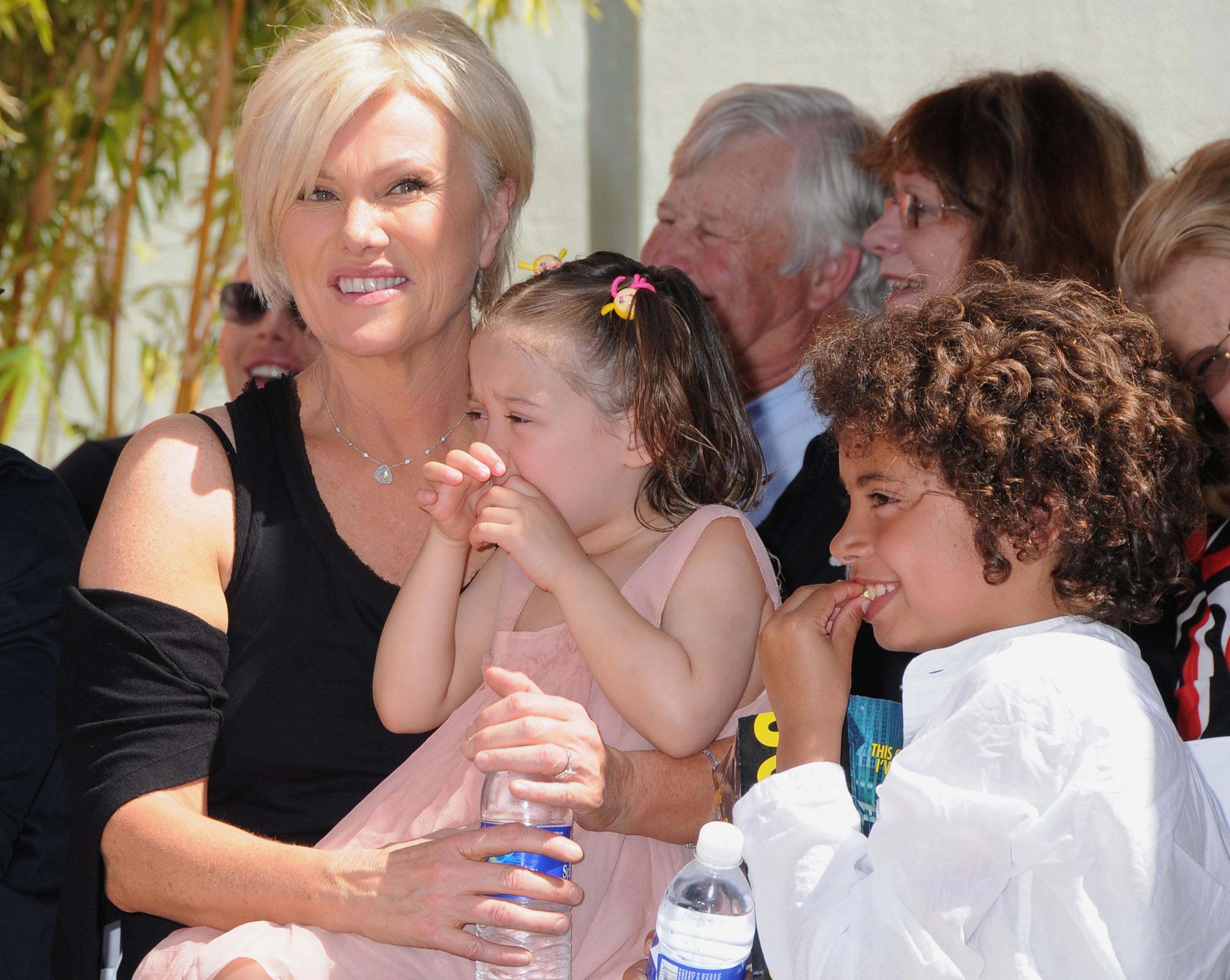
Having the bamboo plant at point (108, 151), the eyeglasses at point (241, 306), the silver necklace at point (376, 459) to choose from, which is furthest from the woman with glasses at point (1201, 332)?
the bamboo plant at point (108, 151)

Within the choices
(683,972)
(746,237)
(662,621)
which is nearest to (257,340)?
(746,237)

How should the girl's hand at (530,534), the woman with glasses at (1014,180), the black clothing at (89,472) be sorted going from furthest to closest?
1. the black clothing at (89,472)
2. the woman with glasses at (1014,180)
3. the girl's hand at (530,534)

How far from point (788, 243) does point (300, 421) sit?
181cm

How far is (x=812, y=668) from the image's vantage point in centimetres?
162

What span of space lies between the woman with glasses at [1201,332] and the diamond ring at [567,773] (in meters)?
0.95

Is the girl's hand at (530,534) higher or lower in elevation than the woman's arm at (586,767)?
higher

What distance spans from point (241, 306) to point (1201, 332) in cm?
284

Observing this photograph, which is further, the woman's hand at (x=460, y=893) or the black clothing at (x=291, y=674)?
the black clothing at (x=291, y=674)

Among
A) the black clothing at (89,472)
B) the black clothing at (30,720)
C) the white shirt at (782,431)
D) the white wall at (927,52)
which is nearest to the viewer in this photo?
the black clothing at (30,720)

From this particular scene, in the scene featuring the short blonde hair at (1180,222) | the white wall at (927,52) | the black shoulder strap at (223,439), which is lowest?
the black shoulder strap at (223,439)

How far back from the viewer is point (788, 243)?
351 cm

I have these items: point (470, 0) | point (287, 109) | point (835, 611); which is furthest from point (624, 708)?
point (470, 0)

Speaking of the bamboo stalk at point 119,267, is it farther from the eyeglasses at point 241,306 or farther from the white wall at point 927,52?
the white wall at point 927,52

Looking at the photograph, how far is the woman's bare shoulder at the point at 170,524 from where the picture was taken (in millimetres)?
1840
